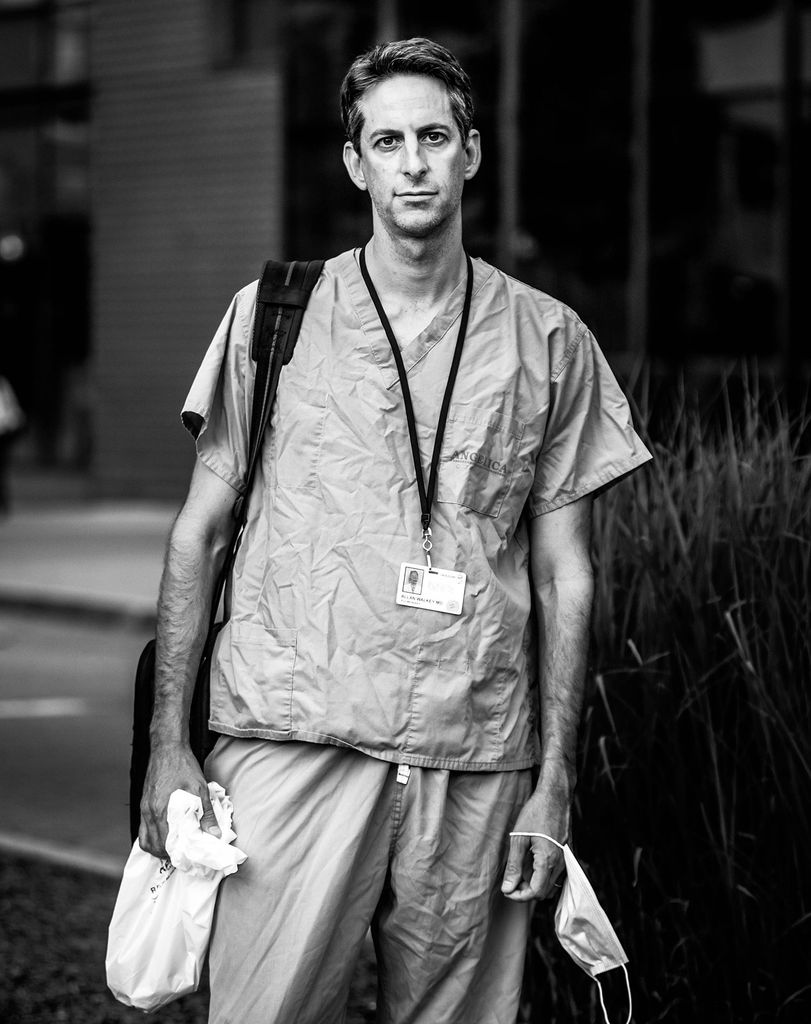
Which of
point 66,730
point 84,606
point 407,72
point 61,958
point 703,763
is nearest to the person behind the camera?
point 407,72

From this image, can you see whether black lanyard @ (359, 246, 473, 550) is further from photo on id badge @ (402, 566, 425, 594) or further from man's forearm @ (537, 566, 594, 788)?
man's forearm @ (537, 566, 594, 788)

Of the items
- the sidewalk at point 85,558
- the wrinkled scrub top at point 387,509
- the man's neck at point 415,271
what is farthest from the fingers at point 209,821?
the sidewalk at point 85,558

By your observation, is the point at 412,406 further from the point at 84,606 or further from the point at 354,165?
the point at 84,606

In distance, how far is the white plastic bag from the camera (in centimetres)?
273

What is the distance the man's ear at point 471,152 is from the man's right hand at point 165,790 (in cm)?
107

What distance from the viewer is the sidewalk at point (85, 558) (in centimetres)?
1261

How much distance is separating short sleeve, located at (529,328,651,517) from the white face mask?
23.1 inches

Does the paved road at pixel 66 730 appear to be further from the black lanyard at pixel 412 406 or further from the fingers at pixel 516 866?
the black lanyard at pixel 412 406

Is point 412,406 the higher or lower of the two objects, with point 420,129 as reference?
lower

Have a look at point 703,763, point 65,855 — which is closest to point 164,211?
point 65,855

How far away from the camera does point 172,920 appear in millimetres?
2752

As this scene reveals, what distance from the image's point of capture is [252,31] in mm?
19125

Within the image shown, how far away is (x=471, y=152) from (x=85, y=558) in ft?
40.5

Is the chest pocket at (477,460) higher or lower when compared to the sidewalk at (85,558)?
higher
